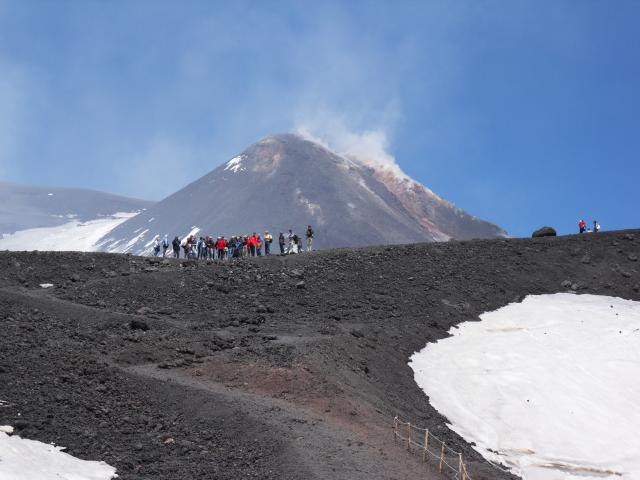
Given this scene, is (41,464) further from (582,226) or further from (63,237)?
(63,237)

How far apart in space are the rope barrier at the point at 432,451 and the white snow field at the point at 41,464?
6.88m

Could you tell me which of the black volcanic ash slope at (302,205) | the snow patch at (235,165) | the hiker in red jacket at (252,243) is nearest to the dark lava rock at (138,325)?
the hiker in red jacket at (252,243)

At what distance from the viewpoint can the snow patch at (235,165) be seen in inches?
5276

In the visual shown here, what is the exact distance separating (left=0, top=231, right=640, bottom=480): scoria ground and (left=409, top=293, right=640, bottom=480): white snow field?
134 centimetres

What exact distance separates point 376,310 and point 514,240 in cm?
1624

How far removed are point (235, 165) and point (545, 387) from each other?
11260 cm

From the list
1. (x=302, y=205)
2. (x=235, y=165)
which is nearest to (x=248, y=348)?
(x=302, y=205)

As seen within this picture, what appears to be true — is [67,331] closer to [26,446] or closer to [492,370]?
[26,446]

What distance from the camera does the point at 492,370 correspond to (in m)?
29.3

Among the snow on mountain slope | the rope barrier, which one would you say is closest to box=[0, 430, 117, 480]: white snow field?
the rope barrier

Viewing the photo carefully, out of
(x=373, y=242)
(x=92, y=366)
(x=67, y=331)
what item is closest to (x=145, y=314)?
(x=67, y=331)

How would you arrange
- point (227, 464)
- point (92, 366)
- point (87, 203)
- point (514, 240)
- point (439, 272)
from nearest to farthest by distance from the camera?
point (227, 464), point (92, 366), point (439, 272), point (514, 240), point (87, 203)

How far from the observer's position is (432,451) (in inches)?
725

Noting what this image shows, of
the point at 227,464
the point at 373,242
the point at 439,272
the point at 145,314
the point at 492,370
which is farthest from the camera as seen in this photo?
the point at 373,242
